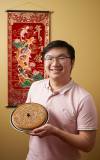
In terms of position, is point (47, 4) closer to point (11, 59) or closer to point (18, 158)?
point (11, 59)

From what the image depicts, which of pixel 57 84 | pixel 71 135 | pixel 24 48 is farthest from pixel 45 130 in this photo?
pixel 24 48

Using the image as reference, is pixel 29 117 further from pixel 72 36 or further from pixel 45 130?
pixel 72 36

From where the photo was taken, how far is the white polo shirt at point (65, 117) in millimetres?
1208

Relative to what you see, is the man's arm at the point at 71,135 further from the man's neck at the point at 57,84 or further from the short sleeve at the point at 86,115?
the man's neck at the point at 57,84

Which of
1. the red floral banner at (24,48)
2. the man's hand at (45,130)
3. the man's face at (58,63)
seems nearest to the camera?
the man's hand at (45,130)

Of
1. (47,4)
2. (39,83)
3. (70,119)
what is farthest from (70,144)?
(47,4)

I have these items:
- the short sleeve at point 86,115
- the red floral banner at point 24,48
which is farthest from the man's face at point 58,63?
the red floral banner at point 24,48

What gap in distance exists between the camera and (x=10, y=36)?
2.38m

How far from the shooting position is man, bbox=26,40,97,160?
1.20 meters

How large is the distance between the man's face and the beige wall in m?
1.14

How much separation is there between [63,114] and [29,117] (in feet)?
0.61

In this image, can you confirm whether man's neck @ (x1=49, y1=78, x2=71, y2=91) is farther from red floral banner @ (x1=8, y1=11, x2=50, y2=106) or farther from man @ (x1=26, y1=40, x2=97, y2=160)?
red floral banner @ (x1=8, y1=11, x2=50, y2=106)

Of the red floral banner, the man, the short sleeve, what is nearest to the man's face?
the man

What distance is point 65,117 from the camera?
123 centimetres
